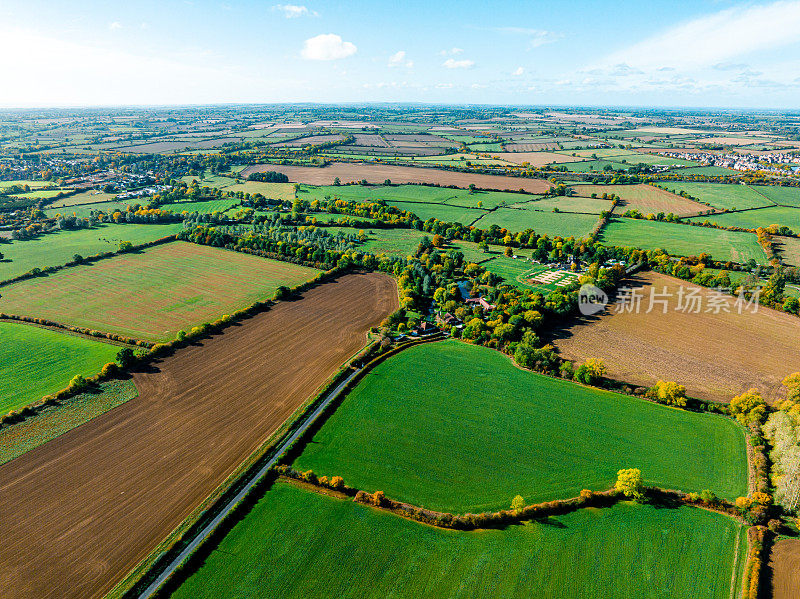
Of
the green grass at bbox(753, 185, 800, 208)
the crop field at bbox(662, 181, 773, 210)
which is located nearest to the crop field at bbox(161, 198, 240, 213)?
the crop field at bbox(662, 181, 773, 210)

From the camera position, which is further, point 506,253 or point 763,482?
point 506,253

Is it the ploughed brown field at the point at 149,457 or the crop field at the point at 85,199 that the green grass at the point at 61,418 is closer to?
the ploughed brown field at the point at 149,457

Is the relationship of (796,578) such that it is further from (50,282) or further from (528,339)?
(50,282)

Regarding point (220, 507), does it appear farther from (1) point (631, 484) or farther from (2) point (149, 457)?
(1) point (631, 484)

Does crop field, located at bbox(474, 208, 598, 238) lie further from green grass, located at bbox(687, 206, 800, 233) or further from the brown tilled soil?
the brown tilled soil

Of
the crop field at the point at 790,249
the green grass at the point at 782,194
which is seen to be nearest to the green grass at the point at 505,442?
the crop field at the point at 790,249

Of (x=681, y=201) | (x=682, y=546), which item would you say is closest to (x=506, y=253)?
(x=682, y=546)

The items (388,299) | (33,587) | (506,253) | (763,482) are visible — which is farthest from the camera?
(506,253)

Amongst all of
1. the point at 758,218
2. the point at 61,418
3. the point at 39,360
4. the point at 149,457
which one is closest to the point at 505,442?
the point at 149,457
